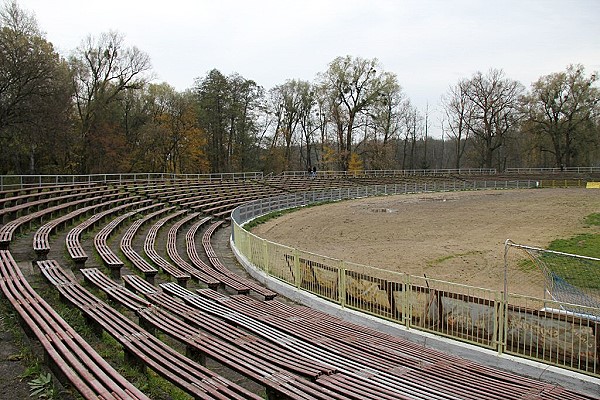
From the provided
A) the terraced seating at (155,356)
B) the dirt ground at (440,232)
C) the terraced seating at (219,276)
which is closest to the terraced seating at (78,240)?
the terraced seating at (219,276)

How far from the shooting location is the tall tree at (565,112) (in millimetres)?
69500

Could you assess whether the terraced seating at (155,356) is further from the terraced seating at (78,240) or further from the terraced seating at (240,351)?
the terraced seating at (78,240)

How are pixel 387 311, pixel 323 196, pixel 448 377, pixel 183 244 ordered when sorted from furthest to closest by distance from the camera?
pixel 323 196, pixel 183 244, pixel 387 311, pixel 448 377

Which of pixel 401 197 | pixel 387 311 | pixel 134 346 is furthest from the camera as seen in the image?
pixel 401 197

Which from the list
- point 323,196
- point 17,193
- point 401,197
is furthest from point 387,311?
point 401,197

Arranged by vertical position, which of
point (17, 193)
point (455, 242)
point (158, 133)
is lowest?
point (455, 242)

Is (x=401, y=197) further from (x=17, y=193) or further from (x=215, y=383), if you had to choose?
(x=215, y=383)

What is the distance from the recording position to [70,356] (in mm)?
4930

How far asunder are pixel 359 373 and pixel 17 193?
21876 millimetres

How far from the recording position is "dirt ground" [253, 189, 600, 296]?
662 inches

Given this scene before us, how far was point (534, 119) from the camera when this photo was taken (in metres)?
72.8

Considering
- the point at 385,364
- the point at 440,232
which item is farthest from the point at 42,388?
the point at 440,232

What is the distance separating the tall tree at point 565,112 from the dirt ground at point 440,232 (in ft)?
103

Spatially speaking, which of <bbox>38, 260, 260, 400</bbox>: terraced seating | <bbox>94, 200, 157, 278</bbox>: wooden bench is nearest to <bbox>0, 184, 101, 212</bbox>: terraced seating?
<bbox>94, 200, 157, 278</bbox>: wooden bench
